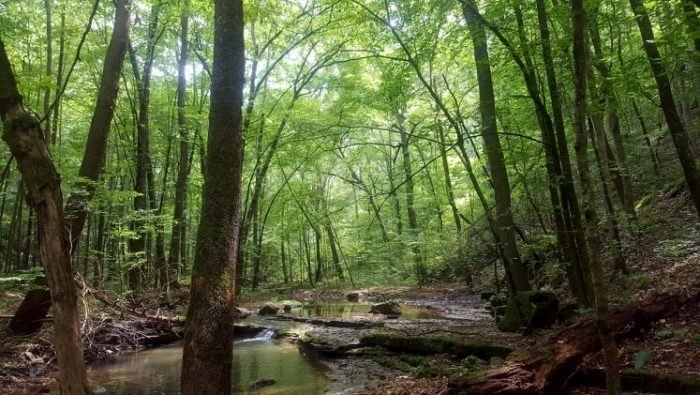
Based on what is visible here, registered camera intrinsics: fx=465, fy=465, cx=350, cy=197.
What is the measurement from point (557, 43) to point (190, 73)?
21.4 metres

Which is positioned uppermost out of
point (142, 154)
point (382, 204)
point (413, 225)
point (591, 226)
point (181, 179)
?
point (142, 154)

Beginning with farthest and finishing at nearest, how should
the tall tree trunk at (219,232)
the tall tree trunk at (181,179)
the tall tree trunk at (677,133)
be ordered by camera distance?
the tall tree trunk at (181,179) → the tall tree trunk at (677,133) → the tall tree trunk at (219,232)

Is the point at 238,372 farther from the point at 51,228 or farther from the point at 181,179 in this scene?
the point at 181,179

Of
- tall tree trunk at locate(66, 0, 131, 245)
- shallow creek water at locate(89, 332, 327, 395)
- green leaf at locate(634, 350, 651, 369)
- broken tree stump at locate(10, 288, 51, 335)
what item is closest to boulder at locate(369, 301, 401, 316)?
shallow creek water at locate(89, 332, 327, 395)

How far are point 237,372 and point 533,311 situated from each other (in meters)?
5.95

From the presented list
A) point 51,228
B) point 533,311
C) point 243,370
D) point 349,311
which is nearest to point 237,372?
point 243,370

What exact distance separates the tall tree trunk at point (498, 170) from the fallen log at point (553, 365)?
10.7ft

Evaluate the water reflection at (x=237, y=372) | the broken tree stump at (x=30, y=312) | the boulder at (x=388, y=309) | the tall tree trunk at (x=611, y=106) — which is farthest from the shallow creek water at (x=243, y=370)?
the tall tree trunk at (x=611, y=106)

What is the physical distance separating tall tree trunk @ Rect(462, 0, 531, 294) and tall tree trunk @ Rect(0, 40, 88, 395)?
7696 millimetres

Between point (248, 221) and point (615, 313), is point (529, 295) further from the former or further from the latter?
point (248, 221)

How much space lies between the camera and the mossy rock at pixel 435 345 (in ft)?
25.6

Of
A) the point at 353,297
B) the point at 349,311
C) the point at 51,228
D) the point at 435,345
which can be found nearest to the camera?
the point at 51,228

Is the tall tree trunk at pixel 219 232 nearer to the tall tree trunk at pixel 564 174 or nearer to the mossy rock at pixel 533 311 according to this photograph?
the tall tree trunk at pixel 564 174

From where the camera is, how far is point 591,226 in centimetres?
459
